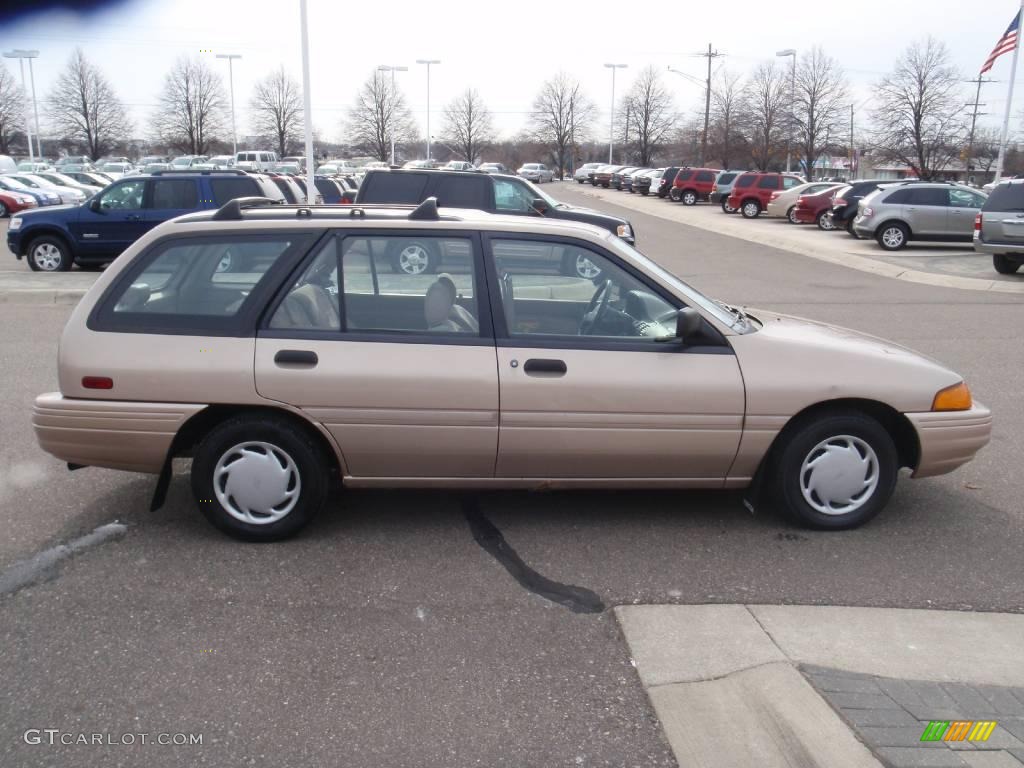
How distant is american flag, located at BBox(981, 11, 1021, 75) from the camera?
94.0 feet

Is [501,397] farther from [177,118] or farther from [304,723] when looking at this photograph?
[177,118]

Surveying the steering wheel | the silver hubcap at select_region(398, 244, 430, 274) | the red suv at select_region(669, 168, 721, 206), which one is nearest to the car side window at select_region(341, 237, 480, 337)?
the silver hubcap at select_region(398, 244, 430, 274)

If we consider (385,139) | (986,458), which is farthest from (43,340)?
(385,139)

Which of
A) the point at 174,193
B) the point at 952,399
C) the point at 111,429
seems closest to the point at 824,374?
the point at 952,399

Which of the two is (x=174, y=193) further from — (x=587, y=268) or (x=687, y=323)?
(x=687, y=323)

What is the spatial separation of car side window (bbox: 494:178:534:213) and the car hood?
10946 millimetres

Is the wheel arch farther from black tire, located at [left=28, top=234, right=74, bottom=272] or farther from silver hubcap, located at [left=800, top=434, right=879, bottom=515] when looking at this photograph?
black tire, located at [left=28, top=234, right=74, bottom=272]

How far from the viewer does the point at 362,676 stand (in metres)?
3.50

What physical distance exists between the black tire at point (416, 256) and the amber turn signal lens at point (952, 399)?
8.68ft

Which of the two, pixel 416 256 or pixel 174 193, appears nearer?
pixel 416 256

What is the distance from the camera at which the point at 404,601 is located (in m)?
4.10

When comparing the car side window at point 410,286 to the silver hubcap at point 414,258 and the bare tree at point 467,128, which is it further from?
the bare tree at point 467,128

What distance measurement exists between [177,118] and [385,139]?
53.4 feet

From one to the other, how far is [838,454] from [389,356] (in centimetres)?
231
